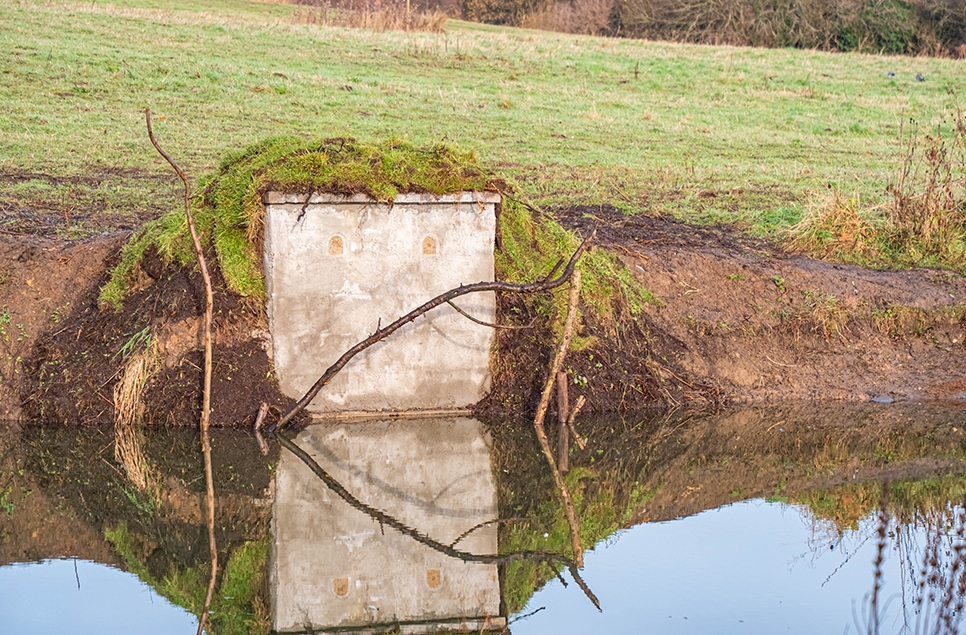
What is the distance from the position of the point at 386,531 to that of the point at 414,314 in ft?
7.11

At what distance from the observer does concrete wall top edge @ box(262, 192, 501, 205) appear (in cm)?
977

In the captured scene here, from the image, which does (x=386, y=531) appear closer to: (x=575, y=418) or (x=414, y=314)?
(x=414, y=314)

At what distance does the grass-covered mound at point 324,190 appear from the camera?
9.95 meters

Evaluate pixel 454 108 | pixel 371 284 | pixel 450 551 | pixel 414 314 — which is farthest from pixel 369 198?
pixel 454 108

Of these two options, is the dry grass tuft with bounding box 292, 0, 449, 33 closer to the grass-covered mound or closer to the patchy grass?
the grass-covered mound

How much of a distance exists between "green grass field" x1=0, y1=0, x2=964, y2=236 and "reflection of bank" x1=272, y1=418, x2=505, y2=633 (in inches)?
197

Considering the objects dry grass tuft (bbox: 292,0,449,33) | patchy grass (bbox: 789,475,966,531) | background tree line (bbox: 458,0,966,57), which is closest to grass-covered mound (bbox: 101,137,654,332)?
patchy grass (bbox: 789,475,966,531)

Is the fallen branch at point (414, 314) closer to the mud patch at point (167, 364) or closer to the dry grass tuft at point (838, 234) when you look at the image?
the mud patch at point (167, 364)

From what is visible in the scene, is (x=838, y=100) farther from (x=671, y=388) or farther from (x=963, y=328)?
(x=671, y=388)

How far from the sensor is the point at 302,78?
77.3ft

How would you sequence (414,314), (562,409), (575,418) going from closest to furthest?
(414,314)
(562,409)
(575,418)

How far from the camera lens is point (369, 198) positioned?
32.4 feet

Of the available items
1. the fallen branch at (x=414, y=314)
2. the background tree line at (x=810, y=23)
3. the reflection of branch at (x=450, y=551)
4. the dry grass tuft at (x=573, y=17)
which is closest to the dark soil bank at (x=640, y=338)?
the fallen branch at (x=414, y=314)

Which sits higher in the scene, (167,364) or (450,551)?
(167,364)
